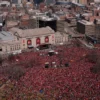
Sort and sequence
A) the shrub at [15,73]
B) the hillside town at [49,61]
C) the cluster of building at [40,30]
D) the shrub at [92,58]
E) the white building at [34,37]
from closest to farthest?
the hillside town at [49,61]
the shrub at [15,73]
the shrub at [92,58]
the cluster of building at [40,30]
the white building at [34,37]

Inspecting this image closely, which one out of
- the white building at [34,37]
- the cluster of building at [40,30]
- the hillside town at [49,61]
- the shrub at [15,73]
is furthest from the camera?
the white building at [34,37]

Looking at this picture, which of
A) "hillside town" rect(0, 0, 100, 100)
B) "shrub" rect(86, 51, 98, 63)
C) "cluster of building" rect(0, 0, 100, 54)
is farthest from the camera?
"cluster of building" rect(0, 0, 100, 54)

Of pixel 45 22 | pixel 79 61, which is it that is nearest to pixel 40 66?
pixel 79 61

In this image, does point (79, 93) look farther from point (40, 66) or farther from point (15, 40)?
point (15, 40)

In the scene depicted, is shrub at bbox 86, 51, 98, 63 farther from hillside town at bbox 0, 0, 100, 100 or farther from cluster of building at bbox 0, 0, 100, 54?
cluster of building at bbox 0, 0, 100, 54

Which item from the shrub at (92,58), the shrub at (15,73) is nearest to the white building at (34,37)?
the shrub at (92,58)

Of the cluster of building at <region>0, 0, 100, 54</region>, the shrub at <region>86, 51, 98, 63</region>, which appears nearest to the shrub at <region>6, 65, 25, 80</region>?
the shrub at <region>86, 51, 98, 63</region>

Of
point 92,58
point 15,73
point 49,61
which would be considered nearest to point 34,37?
point 49,61

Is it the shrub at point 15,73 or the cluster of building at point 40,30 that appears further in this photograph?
the cluster of building at point 40,30

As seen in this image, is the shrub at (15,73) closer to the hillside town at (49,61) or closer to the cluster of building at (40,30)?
the hillside town at (49,61)
